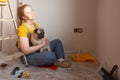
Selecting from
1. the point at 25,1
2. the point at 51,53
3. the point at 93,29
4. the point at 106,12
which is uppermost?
the point at 25,1

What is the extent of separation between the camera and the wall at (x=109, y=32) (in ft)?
5.80

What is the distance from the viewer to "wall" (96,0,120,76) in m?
1.77

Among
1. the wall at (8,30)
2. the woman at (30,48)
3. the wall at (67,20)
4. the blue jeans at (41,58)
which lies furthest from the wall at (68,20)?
the blue jeans at (41,58)

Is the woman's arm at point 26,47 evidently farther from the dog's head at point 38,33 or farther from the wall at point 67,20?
the wall at point 67,20

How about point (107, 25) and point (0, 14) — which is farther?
point (0, 14)

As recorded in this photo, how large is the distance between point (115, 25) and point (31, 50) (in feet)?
2.55

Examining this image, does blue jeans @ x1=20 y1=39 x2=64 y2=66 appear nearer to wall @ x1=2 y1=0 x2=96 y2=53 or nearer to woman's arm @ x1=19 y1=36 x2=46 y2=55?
woman's arm @ x1=19 y1=36 x2=46 y2=55

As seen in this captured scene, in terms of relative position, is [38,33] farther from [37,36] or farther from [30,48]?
[30,48]

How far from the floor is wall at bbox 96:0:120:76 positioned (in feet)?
0.53

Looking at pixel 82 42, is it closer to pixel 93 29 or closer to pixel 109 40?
pixel 93 29

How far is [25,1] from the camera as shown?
2.54 metres

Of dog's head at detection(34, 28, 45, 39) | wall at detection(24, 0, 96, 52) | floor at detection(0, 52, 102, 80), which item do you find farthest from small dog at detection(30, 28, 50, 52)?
wall at detection(24, 0, 96, 52)

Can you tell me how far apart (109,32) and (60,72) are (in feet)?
1.82

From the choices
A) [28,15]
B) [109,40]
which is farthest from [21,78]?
[109,40]
